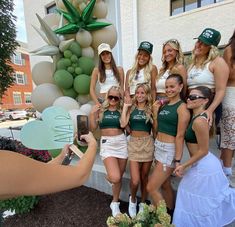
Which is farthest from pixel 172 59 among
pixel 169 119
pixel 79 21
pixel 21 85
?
pixel 21 85

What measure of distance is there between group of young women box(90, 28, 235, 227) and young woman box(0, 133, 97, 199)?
118 centimetres

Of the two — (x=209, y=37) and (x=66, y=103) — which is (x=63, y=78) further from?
(x=209, y=37)

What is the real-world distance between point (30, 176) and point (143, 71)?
2049 millimetres

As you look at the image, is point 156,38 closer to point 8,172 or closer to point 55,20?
point 55,20

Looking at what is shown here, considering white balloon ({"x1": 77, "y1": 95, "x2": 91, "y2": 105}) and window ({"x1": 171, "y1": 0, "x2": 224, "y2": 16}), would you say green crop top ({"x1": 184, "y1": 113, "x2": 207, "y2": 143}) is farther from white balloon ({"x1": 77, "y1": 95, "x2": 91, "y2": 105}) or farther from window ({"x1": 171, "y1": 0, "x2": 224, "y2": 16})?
window ({"x1": 171, "y1": 0, "x2": 224, "y2": 16})

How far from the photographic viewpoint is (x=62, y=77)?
335 centimetres

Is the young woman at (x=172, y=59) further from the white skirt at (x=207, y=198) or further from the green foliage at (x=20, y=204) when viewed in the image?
the green foliage at (x=20, y=204)

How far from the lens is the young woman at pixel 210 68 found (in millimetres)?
1973

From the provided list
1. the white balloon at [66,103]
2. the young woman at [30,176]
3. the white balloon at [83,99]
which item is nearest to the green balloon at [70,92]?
the white balloon at [83,99]

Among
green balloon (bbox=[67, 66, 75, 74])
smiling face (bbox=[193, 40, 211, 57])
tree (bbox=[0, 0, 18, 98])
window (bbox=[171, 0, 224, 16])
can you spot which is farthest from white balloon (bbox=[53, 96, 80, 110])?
window (bbox=[171, 0, 224, 16])

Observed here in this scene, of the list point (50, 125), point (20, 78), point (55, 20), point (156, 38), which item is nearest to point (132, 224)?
point (50, 125)

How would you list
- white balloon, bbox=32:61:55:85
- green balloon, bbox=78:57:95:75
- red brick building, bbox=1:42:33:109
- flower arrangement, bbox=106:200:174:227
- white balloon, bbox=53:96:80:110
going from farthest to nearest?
red brick building, bbox=1:42:33:109, white balloon, bbox=32:61:55:85, green balloon, bbox=78:57:95:75, white balloon, bbox=53:96:80:110, flower arrangement, bbox=106:200:174:227

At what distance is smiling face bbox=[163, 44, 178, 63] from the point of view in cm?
225

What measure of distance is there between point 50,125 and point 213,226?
1.51m
